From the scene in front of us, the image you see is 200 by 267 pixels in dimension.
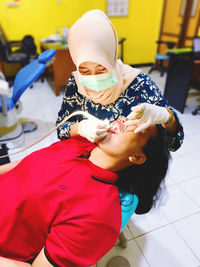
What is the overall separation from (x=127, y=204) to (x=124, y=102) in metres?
0.56

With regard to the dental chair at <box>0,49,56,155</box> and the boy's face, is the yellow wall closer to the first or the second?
the dental chair at <box>0,49,56,155</box>

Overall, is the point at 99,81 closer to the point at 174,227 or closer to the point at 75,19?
the point at 174,227

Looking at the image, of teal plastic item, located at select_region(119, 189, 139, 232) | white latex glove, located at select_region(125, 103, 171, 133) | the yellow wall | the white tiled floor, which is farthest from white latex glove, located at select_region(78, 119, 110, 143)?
the yellow wall

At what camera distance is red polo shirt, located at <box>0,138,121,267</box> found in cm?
73

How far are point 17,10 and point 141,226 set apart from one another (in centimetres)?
A: 488

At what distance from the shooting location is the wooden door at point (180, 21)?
14.4 ft

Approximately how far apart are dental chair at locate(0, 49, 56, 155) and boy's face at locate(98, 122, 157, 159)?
4.41 ft

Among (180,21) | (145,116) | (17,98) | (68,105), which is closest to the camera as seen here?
(145,116)

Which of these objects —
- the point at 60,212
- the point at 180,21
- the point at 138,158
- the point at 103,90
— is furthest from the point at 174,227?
the point at 180,21

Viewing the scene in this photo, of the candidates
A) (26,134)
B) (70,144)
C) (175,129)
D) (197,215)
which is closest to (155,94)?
(175,129)

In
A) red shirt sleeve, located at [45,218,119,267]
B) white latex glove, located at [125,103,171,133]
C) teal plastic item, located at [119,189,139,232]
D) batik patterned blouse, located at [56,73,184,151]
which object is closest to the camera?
red shirt sleeve, located at [45,218,119,267]

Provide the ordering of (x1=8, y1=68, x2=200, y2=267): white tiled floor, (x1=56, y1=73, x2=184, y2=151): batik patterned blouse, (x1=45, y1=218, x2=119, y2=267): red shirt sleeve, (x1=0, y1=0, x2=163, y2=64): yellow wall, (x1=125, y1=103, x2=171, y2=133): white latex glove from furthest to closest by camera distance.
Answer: (x1=0, y1=0, x2=163, y2=64): yellow wall, (x1=8, y1=68, x2=200, y2=267): white tiled floor, (x1=56, y1=73, x2=184, y2=151): batik patterned blouse, (x1=125, y1=103, x2=171, y2=133): white latex glove, (x1=45, y1=218, x2=119, y2=267): red shirt sleeve

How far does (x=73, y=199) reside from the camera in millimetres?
827

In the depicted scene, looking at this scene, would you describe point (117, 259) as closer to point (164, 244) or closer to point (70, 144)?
point (164, 244)
